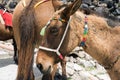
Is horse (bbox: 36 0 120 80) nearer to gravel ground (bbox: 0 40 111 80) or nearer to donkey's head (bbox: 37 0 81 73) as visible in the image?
donkey's head (bbox: 37 0 81 73)

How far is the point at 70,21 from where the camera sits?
437cm

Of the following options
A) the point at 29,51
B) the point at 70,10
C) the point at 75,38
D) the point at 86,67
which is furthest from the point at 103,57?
the point at 86,67

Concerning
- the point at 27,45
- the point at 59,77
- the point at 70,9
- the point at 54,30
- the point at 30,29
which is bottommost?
the point at 59,77

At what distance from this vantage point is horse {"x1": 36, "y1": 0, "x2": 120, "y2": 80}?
14.1 ft

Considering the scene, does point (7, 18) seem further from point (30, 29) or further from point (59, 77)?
point (30, 29)

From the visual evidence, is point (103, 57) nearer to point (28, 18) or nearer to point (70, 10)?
point (70, 10)

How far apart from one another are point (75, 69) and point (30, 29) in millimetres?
2525

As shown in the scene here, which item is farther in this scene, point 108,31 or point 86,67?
point 86,67

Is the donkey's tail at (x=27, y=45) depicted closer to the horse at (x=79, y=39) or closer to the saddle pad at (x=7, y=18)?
the horse at (x=79, y=39)

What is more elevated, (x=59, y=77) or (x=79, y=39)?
(x=79, y=39)

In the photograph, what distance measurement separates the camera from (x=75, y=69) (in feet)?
25.6

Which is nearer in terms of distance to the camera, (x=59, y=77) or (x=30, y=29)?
(x=30, y=29)

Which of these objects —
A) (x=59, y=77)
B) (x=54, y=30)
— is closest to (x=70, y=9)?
(x=54, y=30)

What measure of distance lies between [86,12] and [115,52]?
764 mm
